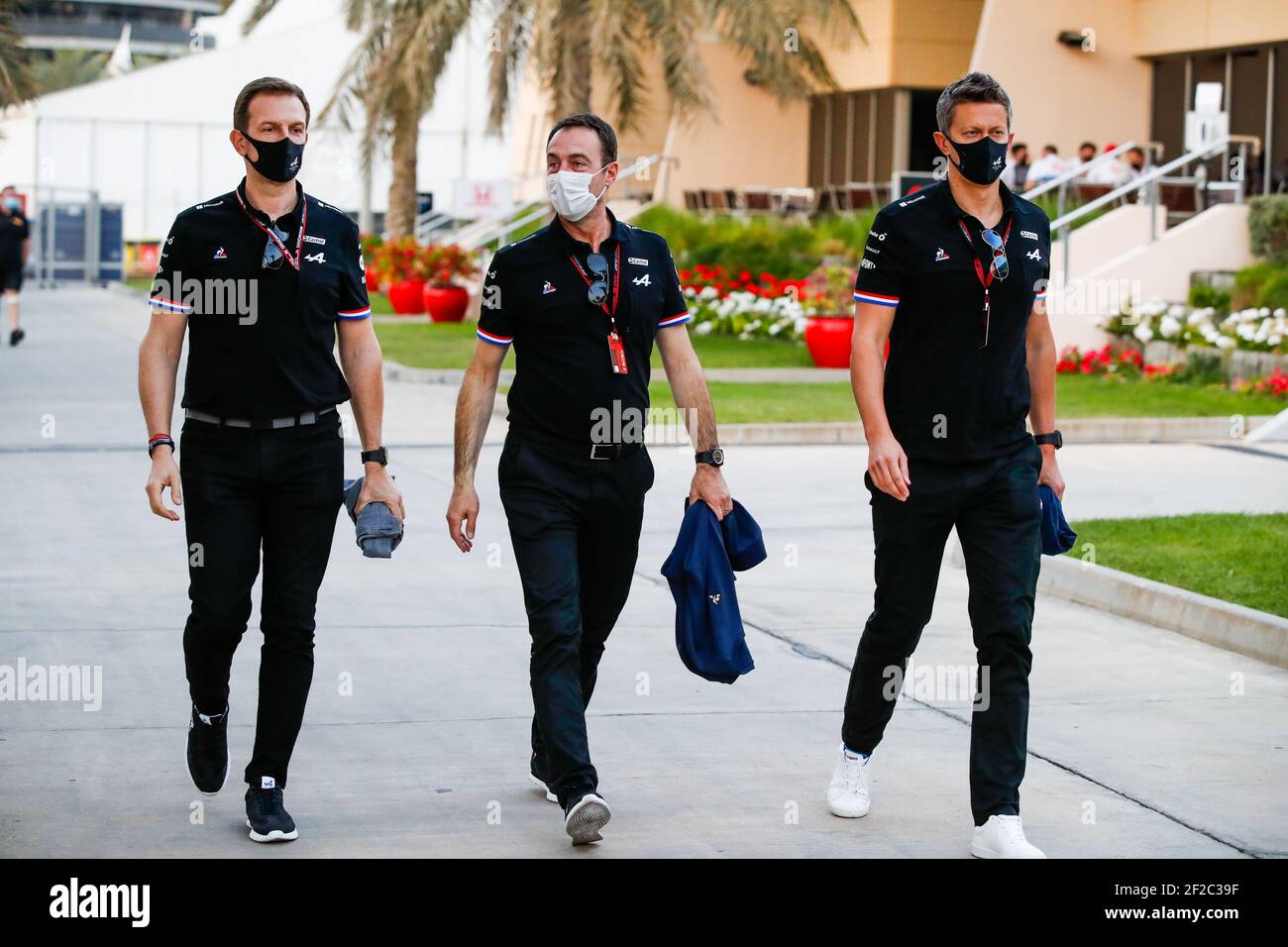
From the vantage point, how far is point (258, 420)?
529 cm

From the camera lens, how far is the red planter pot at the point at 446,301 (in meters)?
29.3

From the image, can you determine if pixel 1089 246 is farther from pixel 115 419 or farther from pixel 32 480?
pixel 32 480

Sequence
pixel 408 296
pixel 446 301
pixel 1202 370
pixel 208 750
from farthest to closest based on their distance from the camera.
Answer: pixel 408 296, pixel 446 301, pixel 1202 370, pixel 208 750

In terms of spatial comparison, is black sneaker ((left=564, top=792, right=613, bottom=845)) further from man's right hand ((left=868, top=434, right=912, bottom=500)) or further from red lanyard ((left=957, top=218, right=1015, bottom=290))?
red lanyard ((left=957, top=218, right=1015, bottom=290))

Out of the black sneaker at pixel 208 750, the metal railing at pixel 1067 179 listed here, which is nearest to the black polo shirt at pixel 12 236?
the metal railing at pixel 1067 179

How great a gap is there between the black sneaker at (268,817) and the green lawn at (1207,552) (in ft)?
15.8

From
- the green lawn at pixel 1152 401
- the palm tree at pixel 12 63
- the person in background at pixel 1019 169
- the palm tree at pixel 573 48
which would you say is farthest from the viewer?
the palm tree at pixel 12 63

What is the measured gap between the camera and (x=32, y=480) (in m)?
12.8

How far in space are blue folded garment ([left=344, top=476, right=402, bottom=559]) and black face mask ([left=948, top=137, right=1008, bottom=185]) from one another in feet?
6.20

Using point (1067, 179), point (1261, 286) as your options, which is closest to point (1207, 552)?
point (1261, 286)

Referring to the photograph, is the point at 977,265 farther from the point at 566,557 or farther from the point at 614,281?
the point at 566,557

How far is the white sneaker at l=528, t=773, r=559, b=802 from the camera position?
5771mm

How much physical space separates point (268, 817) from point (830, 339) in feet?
54.8

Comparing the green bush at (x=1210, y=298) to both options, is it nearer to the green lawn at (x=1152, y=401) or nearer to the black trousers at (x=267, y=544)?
the green lawn at (x=1152, y=401)
